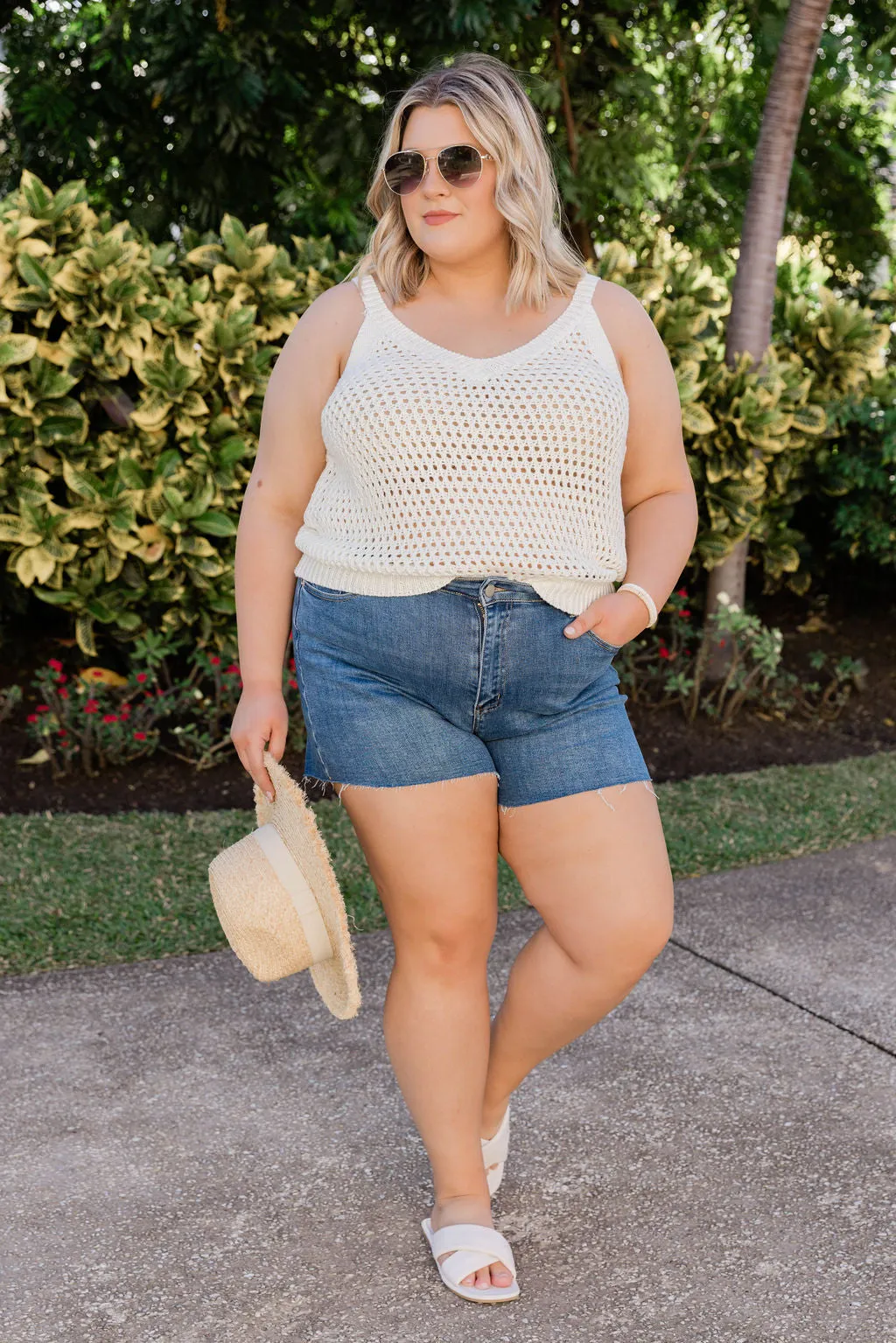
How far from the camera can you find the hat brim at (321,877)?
2.25 metres

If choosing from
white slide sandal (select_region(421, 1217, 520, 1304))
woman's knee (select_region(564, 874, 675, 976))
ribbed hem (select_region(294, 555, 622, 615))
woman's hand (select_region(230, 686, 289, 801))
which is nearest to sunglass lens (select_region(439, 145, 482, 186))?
ribbed hem (select_region(294, 555, 622, 615))

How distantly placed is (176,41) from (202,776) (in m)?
2.96

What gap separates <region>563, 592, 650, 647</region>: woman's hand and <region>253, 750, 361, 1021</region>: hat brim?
1.75 feet

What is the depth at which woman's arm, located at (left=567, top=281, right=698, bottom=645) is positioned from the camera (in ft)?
7.75

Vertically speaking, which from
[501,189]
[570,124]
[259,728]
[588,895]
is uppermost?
[570,124]

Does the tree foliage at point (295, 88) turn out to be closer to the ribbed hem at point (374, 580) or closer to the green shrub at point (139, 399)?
the green shrub at point (139, 399)

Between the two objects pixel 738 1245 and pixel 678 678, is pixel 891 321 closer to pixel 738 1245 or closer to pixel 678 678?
pixel 678 678

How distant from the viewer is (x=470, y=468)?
7.00 ft

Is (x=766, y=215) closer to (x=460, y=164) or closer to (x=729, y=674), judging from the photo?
(x=729, y=674)

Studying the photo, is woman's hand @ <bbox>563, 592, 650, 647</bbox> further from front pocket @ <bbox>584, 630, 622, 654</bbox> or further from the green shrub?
the green shrub

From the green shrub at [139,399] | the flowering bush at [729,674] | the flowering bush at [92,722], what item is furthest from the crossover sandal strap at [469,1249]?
the flowering bush at [729,674]

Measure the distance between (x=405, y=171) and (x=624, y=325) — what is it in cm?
46

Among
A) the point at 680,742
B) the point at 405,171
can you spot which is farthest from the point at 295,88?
the point at 405,171

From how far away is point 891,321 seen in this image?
263 inches
